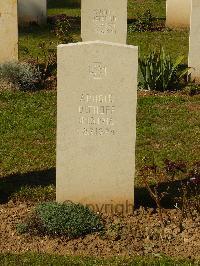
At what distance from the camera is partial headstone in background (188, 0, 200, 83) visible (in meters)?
11.5

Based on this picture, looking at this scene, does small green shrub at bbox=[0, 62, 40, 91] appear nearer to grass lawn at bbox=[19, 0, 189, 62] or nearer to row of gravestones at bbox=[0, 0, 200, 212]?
grass lawn at bbox=[19, 0, 189, 62]

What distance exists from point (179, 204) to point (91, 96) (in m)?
1.42

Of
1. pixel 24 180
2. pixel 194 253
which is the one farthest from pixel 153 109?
pixel 194 253

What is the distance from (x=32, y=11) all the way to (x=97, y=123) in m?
10.9

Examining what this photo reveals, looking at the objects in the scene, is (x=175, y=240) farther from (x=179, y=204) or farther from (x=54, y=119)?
(x=54, y=119)

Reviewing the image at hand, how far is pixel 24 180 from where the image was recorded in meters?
7.88

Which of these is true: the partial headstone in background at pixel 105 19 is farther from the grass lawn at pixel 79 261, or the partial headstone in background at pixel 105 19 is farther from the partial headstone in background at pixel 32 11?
the grass lawn at pixel 79 261

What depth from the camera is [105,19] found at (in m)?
11.5

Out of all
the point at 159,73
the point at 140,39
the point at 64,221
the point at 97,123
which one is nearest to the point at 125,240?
the point at 64,221

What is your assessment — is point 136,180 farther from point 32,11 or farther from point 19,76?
point 32,11

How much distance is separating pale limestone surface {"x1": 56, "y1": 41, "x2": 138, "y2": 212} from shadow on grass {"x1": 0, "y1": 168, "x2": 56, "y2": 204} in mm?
801

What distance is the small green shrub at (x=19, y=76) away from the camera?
11.4 metres

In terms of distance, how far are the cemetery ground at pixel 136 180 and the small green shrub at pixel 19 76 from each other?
16cm

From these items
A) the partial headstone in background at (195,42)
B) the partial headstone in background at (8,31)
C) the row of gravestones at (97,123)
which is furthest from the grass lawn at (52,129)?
the row of gravestones at (97,123)
